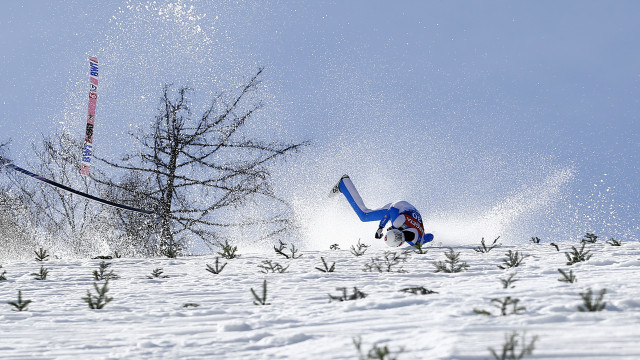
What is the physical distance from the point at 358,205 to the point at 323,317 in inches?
275

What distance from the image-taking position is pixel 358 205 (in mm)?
9859

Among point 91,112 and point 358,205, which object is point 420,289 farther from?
point 91,112

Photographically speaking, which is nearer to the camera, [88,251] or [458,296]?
[458,296]

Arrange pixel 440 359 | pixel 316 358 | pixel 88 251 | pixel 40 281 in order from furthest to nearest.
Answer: pixel 88 251 < pixel 40 281 < pixel 316 358 < pixel 440 359

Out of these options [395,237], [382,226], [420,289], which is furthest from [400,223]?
[420,289]

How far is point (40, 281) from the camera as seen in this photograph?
5.10 m

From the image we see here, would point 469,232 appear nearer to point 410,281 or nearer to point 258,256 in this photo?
point 258,256

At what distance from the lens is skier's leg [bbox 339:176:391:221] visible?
9.24 meters

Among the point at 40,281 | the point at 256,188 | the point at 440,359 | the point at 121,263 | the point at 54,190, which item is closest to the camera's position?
the point at 440,359

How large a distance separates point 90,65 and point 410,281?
8.13m

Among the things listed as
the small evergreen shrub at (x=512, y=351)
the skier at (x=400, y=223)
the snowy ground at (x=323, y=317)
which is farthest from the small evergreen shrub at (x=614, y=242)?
the small evergreen shrub at (x=512, y=351)

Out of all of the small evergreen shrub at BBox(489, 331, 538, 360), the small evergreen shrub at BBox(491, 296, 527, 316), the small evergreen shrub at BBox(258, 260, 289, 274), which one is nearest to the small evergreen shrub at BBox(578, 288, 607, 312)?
the small evergreen shrub at BBox(491, 296, 527, 316)

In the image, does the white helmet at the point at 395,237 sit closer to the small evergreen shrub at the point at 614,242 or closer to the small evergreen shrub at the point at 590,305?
the small evergreen shrub at the point at 614,242

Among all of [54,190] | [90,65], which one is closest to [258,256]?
[90,65]
